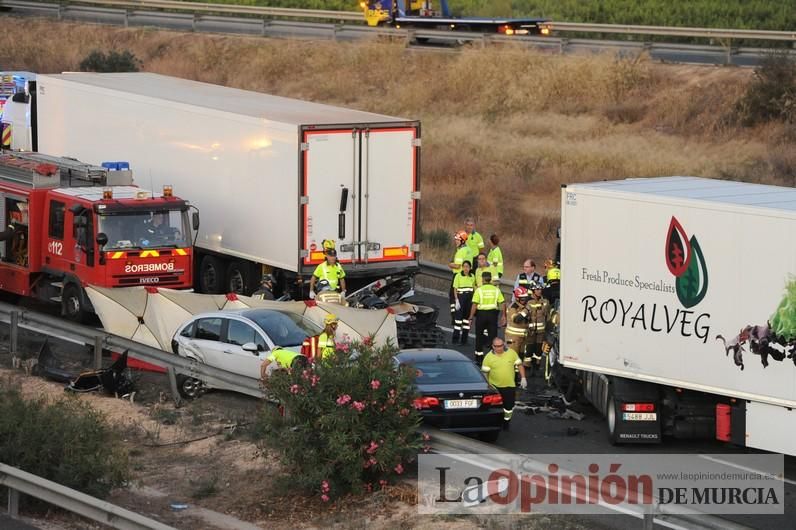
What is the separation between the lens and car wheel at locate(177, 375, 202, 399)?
60.2ft

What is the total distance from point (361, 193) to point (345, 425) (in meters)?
9.27

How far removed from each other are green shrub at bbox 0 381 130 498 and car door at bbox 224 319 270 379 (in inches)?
148

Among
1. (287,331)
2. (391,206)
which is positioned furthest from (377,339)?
(391,206)

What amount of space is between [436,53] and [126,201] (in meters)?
32.1

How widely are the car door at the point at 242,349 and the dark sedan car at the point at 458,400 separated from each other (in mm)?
2049

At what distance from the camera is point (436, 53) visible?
53156 millimetres

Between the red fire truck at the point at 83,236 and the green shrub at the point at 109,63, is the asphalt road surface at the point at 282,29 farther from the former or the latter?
the red fire truck at the point at 83,236

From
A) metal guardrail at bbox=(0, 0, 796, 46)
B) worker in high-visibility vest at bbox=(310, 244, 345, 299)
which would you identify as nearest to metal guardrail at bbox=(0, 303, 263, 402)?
worker in high-visibility vest at bbox=(310, 244, 345, 299)

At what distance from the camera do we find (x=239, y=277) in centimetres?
2419

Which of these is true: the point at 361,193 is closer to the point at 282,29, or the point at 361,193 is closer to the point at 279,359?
the point at 279,359

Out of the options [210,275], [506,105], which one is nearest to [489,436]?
[210,275]

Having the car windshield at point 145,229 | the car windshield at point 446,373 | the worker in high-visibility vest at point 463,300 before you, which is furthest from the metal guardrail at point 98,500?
the worker in high-visibility vest at point 463,300

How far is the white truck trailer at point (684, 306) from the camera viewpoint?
15148 millimetres

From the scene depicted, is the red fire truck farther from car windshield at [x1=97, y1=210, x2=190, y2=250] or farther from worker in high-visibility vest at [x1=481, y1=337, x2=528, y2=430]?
worker in high-visibility vest at [x1=481, y1=337, x2=528, y2=430]
